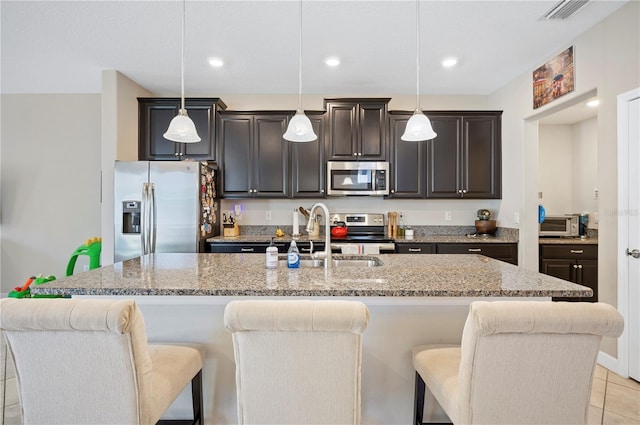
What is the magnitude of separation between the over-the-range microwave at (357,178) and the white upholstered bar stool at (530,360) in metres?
2.91

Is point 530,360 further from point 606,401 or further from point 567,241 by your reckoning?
point 567,241

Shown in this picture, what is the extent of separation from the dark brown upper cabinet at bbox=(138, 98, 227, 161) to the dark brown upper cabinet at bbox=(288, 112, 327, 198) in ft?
3.11

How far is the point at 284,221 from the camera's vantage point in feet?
13.8

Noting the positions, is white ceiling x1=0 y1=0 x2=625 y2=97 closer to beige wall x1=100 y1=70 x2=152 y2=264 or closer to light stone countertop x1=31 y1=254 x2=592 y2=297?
beige wall x1=100 y1=70 x2=152 y2=264

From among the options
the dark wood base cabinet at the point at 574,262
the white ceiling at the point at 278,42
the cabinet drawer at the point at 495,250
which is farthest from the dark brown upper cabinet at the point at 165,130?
the dark wood base cabinet at the point at 574,262

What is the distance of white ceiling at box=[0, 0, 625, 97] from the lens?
8.02ft

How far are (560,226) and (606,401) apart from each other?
2293 millimetres

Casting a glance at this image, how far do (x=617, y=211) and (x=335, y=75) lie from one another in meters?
2.74

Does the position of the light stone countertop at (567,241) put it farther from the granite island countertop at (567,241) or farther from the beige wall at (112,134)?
the beige wall at (112,134)

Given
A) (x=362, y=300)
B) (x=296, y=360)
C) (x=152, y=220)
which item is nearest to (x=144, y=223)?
(x=152, y=220)

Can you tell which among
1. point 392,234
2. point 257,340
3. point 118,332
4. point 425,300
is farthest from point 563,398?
point 392,234

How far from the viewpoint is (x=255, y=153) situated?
12.7 feet

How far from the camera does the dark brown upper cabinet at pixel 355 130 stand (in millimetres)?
3842

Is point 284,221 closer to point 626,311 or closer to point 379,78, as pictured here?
point 379,78
